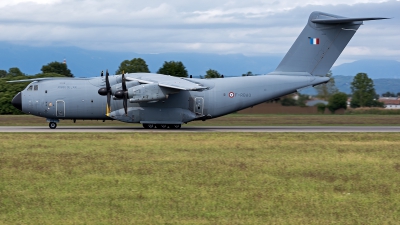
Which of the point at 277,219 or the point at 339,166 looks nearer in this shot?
the point at 277,219

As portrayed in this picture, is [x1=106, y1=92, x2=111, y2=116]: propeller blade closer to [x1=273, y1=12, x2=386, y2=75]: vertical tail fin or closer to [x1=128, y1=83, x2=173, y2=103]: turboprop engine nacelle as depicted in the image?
[x1=128, y1=83, x2=173, y2=103]: turboprop engine nacelle

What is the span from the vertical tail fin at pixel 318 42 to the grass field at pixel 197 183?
11.1m

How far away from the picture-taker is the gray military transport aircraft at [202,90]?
3356cm

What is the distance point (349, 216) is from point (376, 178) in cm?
477

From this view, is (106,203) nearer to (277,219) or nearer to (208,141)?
(277,219)

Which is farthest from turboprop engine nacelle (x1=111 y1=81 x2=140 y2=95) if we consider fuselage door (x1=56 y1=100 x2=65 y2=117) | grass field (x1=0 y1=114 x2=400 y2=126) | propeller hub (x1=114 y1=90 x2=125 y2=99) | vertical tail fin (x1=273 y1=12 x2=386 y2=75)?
vertical tail fin (x1=273 y1=12 x2=386 y2=75)

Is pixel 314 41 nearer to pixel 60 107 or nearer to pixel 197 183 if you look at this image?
pixel 60 107

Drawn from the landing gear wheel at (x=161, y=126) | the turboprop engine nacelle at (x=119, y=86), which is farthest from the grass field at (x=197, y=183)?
the landing gear wheel at (x=161, y=126)

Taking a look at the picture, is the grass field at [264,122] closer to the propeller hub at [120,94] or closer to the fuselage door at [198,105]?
the fuselage door at [198,105]

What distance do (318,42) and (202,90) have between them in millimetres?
7975

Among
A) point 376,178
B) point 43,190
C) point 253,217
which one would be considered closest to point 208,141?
point 376,178

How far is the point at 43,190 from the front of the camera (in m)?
12.9

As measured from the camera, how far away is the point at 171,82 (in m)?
32.6

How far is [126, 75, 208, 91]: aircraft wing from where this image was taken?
104 ft
